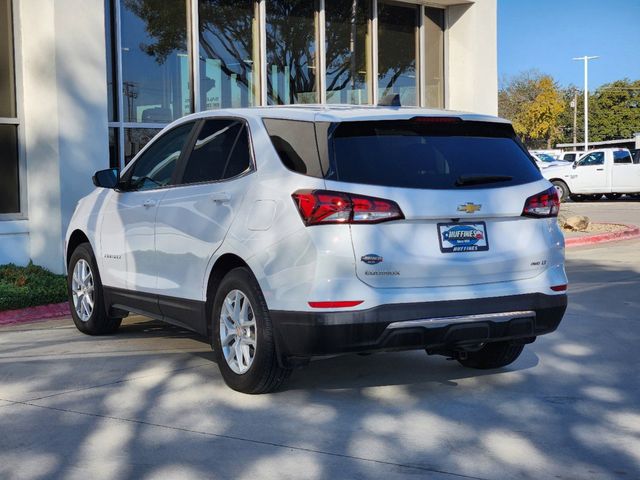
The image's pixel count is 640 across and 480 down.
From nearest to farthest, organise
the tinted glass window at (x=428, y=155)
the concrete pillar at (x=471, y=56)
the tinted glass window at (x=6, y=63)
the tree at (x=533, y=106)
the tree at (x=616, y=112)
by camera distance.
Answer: the tinted glass window at (x=428, y=155) < the tinted glass window at (x=6, y=63) < the concrete pillar at (x=471, y=56) < the tree at (x=533, y=106) < the tree at (x=616, y=112)

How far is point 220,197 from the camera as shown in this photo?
6.30 m

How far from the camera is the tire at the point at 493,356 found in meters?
6.73

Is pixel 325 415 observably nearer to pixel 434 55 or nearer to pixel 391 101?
pixel 391 101

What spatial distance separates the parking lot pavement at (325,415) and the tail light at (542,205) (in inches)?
45.9

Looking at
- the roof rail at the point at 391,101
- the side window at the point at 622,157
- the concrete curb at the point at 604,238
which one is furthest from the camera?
the side window at the point at 622,157

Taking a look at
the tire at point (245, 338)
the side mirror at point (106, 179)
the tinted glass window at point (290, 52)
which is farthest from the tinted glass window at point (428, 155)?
the tinted glass window at point (290, 52)

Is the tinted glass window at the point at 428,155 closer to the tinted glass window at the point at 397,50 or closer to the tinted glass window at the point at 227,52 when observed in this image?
the tinted glass window at the point at 227,52

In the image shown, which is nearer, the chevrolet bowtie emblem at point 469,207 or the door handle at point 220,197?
the chevrolet bowtie emblem at point 469,207

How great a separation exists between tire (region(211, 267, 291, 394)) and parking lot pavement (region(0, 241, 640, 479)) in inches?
5.1

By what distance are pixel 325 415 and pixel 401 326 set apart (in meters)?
0.71

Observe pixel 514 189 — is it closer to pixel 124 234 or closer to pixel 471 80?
pixel 124 234

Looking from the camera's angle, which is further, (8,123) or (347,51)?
(347,51)

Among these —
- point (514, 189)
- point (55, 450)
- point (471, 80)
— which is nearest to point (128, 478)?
point (55, 450)

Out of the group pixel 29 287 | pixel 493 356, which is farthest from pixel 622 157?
pixel 493 356
